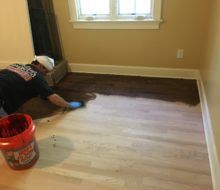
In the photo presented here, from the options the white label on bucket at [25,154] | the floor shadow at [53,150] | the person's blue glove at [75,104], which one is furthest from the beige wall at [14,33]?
the white label on bucket at [25,154]

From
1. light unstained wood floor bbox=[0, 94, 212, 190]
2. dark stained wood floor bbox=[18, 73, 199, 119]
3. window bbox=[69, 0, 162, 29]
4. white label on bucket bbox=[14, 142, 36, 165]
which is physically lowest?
light unstained wood floor bbox=[0, 94, 212, 190]

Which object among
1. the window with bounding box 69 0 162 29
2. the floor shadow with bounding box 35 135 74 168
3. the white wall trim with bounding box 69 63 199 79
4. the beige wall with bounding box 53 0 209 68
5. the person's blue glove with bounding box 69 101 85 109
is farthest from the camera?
the white wall trim with bounding box 69 63 199 79

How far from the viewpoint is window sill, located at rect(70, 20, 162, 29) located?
292cm

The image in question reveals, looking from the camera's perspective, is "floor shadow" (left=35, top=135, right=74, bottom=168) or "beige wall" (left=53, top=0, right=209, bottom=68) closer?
"floor shadow" (left=35, top=135, right=74, bottom=168)

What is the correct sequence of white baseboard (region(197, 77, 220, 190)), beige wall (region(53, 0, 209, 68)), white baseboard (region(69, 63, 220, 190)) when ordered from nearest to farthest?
white baseboard (region(197, 77, 220, 190)), white baseboard (region(69, 63, 220, 190)), beige wall (region(53, 0, 209, 68))

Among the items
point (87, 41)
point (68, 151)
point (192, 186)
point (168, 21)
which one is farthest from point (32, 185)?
point (168, 21)

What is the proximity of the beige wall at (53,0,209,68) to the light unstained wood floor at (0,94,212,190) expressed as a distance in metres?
0.81

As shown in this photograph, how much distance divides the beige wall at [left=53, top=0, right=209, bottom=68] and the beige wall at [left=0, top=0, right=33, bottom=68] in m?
0.46

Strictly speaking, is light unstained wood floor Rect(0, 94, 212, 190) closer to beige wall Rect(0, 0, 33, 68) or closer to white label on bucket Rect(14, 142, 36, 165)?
white label on bucket Rect(14, 142, 36, 165)

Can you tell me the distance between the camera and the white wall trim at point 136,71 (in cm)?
311

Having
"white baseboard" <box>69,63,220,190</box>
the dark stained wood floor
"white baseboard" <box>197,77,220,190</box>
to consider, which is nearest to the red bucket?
the dark stained wood floor

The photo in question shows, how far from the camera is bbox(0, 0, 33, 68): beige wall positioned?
2.97 m

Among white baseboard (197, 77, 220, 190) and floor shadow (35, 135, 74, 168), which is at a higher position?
white baseboard (197, 77, 220, 190)

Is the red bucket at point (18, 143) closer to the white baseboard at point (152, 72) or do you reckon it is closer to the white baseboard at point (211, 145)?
the white baseboard at point (211, 145)
